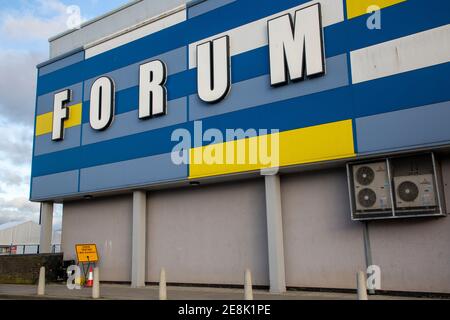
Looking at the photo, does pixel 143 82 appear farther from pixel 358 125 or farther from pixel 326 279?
pixel 326 279

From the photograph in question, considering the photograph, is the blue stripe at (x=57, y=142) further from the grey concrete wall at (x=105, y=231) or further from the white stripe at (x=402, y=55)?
the white stripe at (x=402, y=55)

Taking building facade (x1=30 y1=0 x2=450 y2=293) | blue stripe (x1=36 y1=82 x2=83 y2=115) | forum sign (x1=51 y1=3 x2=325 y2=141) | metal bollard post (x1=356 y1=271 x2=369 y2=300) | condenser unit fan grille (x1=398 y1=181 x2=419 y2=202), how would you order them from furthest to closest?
1. blue stripe (x1=36 y1=82 x2=83 y2=115)
2. forum sign (x1=51 y1=3 x2=325 y2=141)
3. building facade (x1=30 y1=0 x2=450 y2=293)
4. condenser unit fan grille (x1=398 y1=181 x2=419 y2=202)
5. metal bollard post (x1=356 y1=271 x2=369 y2=300)

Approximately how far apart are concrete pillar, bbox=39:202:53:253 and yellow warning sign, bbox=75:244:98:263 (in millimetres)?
3464

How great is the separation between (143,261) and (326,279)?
729 centimetres

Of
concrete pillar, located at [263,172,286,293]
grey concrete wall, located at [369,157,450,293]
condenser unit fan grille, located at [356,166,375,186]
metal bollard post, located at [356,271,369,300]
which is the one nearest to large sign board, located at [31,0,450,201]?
condenser unit fan grille, located at [356,166,375,186]

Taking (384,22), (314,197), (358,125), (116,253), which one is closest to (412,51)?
(384,22)

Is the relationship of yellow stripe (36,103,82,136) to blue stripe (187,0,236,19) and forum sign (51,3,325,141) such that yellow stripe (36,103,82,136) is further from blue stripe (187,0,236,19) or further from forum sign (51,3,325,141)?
blue stripe (187,0,236,19)

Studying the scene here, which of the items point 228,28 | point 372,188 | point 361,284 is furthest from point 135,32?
point 361,284

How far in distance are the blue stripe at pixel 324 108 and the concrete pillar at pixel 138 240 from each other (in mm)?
1787

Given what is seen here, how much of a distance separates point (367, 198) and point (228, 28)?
762cm

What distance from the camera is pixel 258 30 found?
47.2 feet

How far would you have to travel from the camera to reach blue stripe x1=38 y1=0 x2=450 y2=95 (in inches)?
460

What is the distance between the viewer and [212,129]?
14.9 meters

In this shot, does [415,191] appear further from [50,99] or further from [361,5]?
[50,99]
